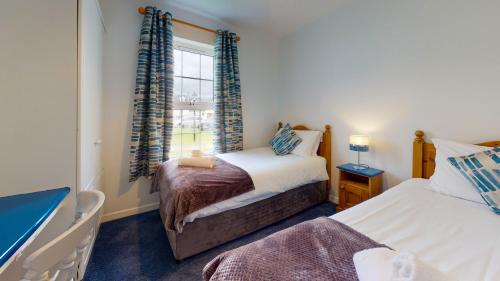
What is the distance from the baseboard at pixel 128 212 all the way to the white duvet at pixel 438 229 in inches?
92.9

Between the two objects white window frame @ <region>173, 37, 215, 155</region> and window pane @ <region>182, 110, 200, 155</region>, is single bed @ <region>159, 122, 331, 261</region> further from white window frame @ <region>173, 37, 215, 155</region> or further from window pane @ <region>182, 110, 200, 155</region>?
white window frame @ <region>173, 37, 215, 155</region>

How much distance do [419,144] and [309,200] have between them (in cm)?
131

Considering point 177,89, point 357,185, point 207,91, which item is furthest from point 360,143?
point 177,89

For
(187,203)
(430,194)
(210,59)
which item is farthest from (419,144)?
(210,59)

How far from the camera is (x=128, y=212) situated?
2.42 meters

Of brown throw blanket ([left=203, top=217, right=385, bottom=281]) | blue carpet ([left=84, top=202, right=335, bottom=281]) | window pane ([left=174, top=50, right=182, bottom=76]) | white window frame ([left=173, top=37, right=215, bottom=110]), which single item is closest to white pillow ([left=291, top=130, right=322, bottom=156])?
blue carpet ([left=84, top=202, right=335, bottom=281])

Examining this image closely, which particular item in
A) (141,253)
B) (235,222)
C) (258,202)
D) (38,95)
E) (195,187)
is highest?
(38,95)

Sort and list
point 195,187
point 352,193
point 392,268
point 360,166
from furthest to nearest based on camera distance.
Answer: point 360,166
point 352,193
point 195,187
point 392,268

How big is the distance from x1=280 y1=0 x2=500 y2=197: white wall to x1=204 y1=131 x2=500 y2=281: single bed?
42 centimetres

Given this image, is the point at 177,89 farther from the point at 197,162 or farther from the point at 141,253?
the point at 141,253

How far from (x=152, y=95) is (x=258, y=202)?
5.78 feet

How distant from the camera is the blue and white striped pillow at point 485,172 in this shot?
123 centimetres

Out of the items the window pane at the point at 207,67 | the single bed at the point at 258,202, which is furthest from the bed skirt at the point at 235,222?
the window pane at the point at 207,67

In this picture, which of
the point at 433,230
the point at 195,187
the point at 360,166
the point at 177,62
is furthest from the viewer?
the point at 177,62
